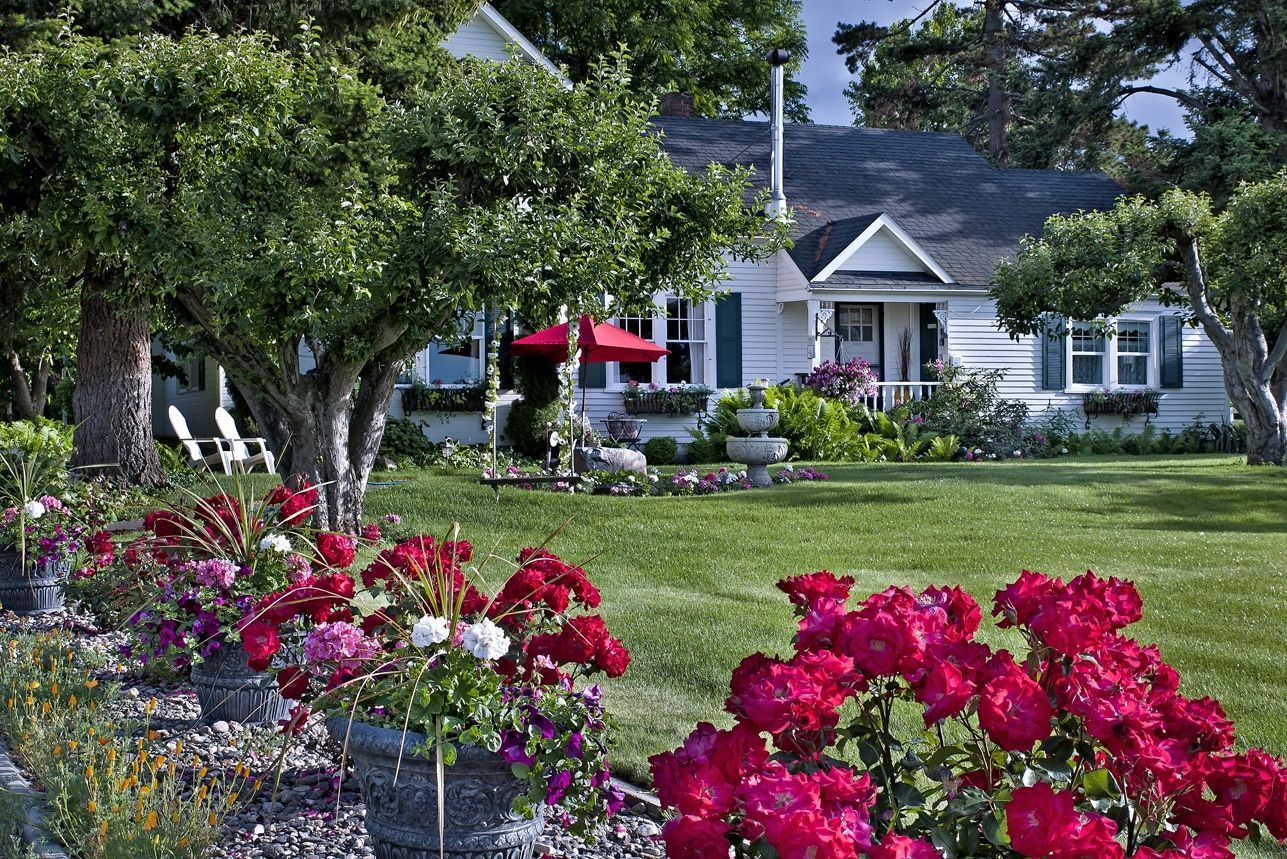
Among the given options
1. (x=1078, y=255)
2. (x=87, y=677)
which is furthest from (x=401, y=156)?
(x=1078, y=255)

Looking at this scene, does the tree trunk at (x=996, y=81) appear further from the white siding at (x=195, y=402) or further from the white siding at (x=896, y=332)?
the white siding at (x=195, y=402)

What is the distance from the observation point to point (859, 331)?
2083cm

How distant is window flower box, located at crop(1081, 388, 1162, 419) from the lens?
20.6 m

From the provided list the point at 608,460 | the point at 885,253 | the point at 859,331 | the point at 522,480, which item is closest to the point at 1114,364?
the point at 859,331

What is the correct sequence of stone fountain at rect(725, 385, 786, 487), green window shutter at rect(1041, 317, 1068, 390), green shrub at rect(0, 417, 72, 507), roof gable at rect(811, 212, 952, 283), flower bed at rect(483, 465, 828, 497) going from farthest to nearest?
green window shutter at rect(1041, 317, 1068, 390), roof gable at rect(811, 212, 952, 283), stone fountain at rect(725, 385, 786, 487), flower bed at rect(483, 465, 828, 497), green shrub at rect(0, 417, 72, 507)

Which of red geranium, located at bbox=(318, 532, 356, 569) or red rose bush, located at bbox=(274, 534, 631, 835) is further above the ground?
red geranium, located at bbox=(318, 532, 356, 569)

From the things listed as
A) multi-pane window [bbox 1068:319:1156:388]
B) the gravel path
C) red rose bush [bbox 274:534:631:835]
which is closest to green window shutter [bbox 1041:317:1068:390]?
multi-pane window [bbox 1068:319:1156:388]

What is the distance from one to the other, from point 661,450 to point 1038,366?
23.7 ft

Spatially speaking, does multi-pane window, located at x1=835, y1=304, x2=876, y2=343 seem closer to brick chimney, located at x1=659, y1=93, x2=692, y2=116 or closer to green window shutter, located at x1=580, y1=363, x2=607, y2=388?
green window shutter, located at x1=580, y1=363, x2=607, y2=388

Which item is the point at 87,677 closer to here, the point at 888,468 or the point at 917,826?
the point at 917,826

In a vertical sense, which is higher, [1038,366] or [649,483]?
[1038,366]

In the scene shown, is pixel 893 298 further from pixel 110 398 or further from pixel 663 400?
pixel 110 398

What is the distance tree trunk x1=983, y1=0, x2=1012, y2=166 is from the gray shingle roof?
6795mm

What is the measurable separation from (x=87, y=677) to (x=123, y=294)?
18.9 ft
